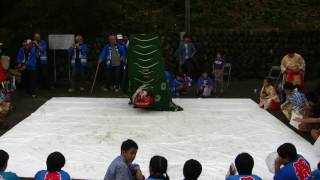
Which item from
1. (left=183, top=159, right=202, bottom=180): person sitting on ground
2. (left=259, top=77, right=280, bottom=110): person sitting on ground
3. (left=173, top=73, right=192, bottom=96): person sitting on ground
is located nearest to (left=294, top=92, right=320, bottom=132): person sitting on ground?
(left=259, top=77, right=280, bottom=110): person sitting on ground

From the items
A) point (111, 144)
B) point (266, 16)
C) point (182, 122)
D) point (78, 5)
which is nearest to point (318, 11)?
point (266, 16)

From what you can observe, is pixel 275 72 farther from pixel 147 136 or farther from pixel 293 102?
pixel 147 136

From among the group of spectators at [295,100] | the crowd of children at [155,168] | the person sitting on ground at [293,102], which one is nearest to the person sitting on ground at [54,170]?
the crowd of children at [155,168]

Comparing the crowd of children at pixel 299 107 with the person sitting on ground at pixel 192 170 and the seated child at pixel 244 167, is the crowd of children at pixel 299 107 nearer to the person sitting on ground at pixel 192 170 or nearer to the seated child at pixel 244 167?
the seated child at pixel 244 167

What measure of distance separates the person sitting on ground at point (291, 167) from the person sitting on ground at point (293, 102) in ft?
13.9

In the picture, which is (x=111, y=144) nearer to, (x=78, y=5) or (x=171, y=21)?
(x=78, y=5)

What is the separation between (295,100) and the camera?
8.73 meters

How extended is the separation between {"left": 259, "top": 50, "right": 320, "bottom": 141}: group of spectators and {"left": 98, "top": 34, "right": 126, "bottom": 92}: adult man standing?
400 centimetres

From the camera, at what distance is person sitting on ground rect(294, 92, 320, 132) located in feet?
25.8

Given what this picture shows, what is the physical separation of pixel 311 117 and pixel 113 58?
6.13 metres

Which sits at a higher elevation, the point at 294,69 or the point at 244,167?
the point at 294,69

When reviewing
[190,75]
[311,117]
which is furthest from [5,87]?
Answer: [311,117]

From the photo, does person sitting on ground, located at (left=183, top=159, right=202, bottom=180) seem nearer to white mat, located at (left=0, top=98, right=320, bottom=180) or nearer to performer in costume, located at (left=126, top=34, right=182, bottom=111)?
white mat, located at (left=0, top=98, right=320, bottom=180)

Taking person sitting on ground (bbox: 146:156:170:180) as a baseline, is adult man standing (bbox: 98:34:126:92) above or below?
above
